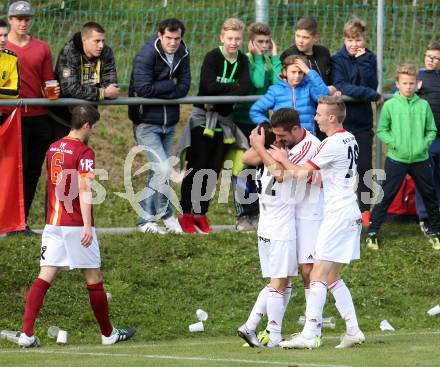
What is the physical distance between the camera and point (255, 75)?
15.2m

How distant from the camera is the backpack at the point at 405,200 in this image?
16.1 meters

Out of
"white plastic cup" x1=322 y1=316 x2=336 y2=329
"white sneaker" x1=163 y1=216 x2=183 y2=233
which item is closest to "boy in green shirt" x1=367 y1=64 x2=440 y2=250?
"white plastic cup" x1=322 y1=316 x2=336 y2=329

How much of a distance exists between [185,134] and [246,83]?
→ 990 millimetres

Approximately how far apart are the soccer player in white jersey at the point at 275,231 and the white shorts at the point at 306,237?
0.33 feet

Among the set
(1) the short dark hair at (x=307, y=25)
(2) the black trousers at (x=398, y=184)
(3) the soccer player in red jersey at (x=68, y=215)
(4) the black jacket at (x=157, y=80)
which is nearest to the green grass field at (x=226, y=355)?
(3) the soccer player in red jersey at (x=68, y=215)

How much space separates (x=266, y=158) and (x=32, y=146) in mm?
4316

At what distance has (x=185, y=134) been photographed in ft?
49.2

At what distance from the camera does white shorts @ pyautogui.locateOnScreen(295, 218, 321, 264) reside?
1124 centimetres

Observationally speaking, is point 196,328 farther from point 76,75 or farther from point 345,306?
point 76,75

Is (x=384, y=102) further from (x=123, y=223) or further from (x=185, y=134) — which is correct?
(x=123, y=223)

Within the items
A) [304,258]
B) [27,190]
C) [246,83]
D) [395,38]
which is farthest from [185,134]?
[395,38]

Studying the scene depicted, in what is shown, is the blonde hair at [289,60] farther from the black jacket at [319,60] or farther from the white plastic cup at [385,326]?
the white plastic cup at [385,326]

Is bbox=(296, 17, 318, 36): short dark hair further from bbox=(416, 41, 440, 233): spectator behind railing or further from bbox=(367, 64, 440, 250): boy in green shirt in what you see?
bbox=(416, 41, 440, 233): spectator behind railing

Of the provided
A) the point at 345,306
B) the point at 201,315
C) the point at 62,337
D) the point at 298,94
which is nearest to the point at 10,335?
the point at 62,337
